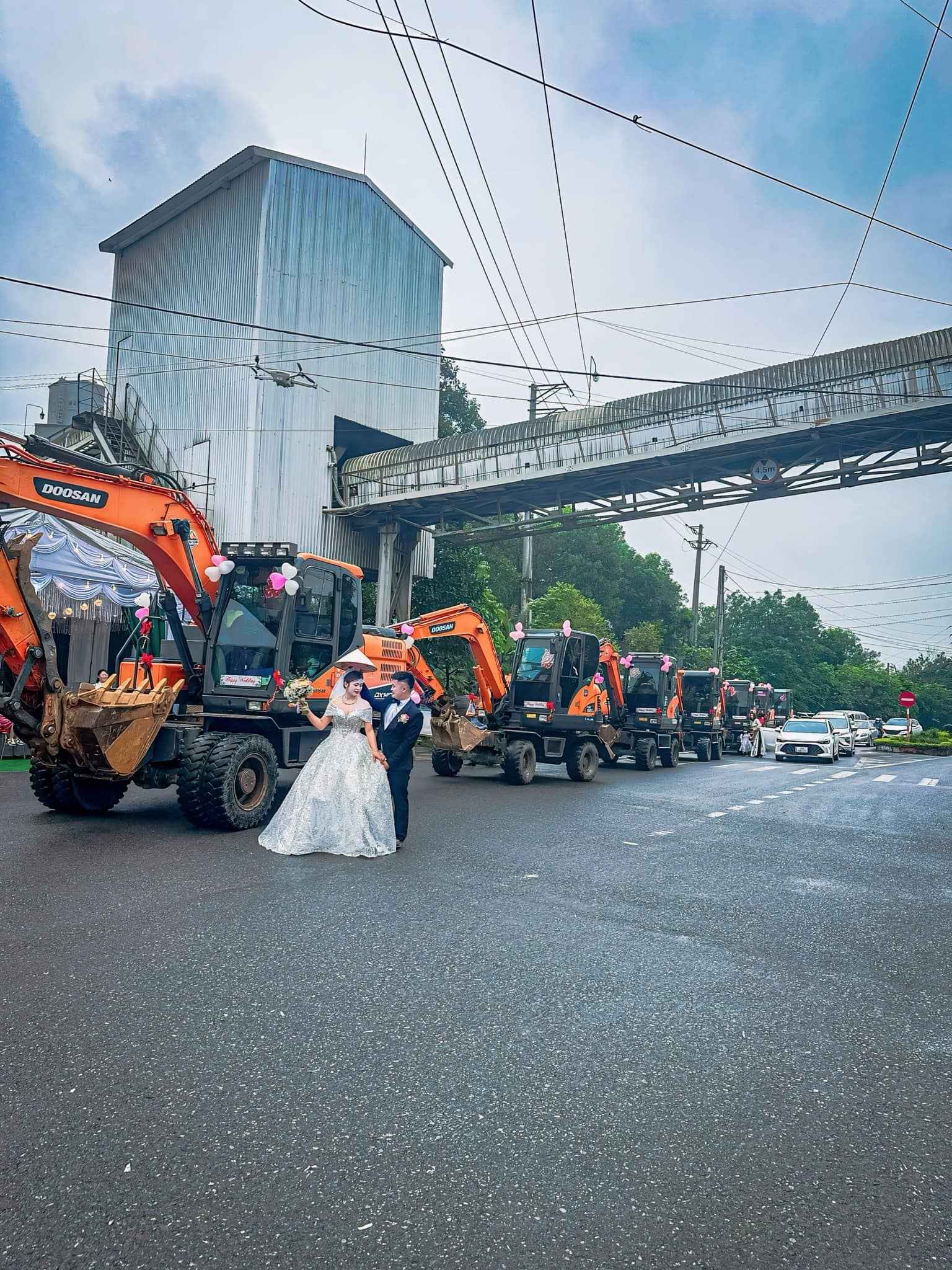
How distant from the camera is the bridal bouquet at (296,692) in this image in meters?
10.9

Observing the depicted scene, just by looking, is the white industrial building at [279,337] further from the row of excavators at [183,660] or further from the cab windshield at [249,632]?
the cab windshield at [249,632]

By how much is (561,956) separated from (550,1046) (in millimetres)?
1429

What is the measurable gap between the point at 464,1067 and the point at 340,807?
512cm

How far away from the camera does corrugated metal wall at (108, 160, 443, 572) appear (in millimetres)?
27312

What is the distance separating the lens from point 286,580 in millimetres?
11000

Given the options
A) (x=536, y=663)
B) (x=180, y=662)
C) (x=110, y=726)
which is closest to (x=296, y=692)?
(x=180, y=662)

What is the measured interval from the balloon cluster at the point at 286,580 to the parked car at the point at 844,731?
27.7m

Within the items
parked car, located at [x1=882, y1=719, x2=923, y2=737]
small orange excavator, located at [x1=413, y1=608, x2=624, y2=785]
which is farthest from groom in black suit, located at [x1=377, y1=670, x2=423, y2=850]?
parked car, located at [x1=882, y1=719, x2=923, y2=737]

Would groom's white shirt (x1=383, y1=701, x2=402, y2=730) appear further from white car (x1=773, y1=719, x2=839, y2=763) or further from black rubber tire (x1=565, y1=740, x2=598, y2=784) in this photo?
white car (x1=773, y1=719, x2=839, y2=763)

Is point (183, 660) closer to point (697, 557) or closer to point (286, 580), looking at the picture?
point (286, 580)

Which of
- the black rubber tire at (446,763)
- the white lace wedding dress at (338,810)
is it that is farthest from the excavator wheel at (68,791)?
the black rubber tire at (446,763)

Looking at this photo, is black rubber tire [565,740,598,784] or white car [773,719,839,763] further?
white car [773,719,839,763]

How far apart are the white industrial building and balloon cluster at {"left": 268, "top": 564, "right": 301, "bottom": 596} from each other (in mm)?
15265

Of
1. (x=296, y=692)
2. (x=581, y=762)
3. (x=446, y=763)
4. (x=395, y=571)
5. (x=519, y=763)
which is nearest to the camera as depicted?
(x=296, y=692)
